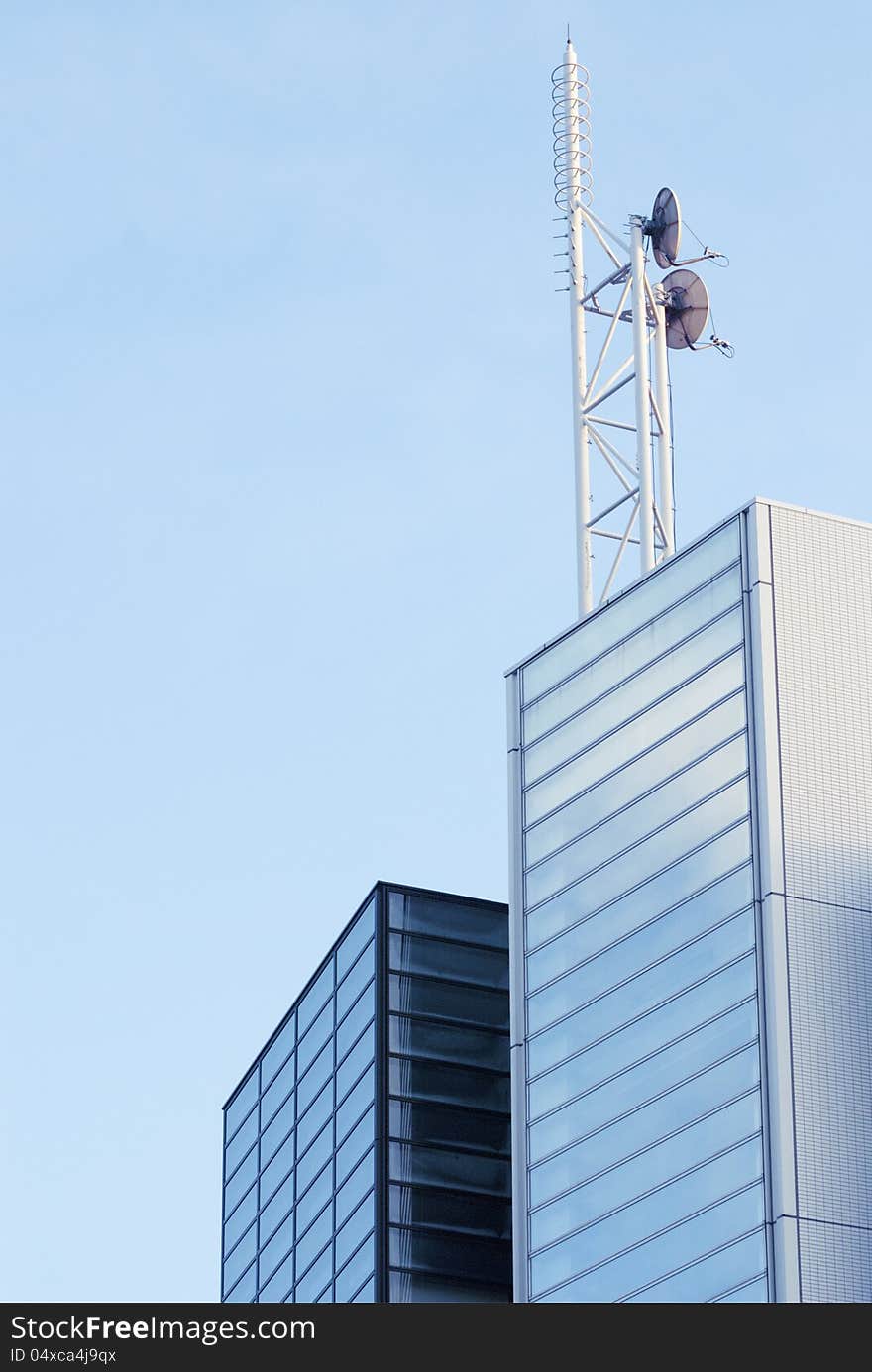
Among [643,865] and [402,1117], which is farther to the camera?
[402,1117]

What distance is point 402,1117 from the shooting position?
188 ft

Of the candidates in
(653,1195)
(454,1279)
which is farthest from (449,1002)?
(653,1195)

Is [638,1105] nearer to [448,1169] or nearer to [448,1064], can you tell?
[448,1169]

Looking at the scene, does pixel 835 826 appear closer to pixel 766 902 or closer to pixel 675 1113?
pixel 766 902

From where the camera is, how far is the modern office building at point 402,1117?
56438 mm

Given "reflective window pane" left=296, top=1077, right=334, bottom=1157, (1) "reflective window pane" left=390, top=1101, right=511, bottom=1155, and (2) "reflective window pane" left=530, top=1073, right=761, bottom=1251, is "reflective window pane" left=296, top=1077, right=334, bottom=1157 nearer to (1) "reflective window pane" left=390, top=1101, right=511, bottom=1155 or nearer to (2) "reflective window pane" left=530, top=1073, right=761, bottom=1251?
(1) "reflective window pane" left=390, top=1101, right=511, bottom=1155

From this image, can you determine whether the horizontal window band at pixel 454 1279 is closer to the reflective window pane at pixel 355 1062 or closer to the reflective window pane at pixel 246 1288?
the reflective window pane at pixel 355 1062

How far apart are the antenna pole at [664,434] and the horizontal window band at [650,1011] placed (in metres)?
11.0

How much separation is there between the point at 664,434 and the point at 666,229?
4.75 m

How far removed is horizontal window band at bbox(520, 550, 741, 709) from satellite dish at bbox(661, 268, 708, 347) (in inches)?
364

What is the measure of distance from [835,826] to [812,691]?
2.31 metres
